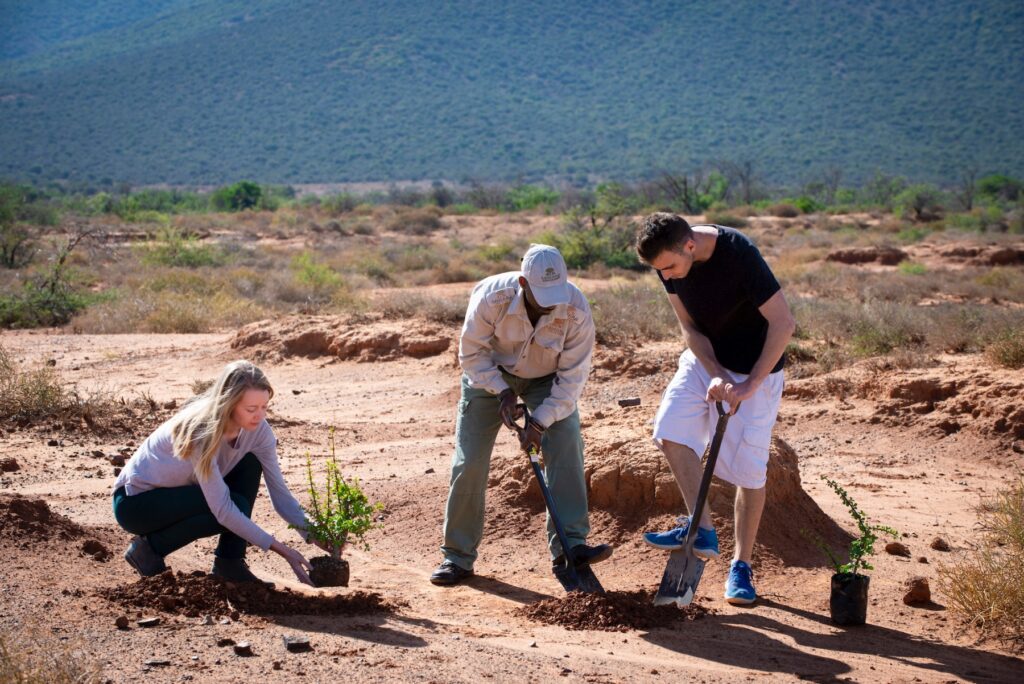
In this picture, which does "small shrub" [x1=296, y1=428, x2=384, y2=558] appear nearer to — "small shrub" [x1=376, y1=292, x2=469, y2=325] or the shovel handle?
the shovel handle

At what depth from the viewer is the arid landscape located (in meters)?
3.93

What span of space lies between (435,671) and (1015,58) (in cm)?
8340

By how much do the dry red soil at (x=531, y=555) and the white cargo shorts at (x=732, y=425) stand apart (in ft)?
2.15

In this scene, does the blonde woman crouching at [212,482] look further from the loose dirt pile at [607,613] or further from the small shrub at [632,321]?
the small shrub at [632,321]

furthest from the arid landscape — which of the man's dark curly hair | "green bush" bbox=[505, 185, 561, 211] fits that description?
"green bush" bbox=[505, 185, 561, 211]

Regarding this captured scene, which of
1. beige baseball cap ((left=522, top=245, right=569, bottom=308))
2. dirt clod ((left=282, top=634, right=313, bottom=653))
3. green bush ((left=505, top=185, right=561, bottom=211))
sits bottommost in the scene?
green bush ((left=505, top=185, right=561, bottom=211))

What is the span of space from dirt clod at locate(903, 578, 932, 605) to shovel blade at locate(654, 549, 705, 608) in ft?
3.75

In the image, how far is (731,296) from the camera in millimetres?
4516

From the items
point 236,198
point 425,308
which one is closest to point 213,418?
point 425,308

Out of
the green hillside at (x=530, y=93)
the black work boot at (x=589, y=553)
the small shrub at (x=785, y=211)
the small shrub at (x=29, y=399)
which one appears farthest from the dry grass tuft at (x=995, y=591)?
the green hillside at (x=530, y=93)

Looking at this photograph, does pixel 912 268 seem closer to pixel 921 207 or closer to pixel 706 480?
pixel 921 207

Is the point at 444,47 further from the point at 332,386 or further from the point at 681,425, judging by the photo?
the point at 681,425

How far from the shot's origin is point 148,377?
432 inches

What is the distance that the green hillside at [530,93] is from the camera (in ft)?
235
